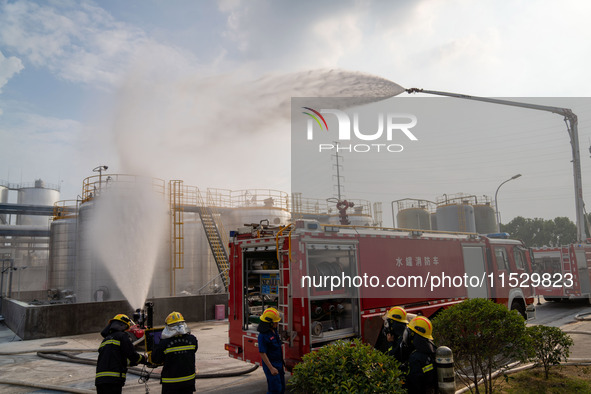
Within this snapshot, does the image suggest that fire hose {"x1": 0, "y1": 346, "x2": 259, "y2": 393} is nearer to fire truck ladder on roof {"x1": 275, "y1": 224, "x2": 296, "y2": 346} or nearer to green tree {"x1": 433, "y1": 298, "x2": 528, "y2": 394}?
fire truck ladder on roof {"x1": 275, "y1": 224, "x2": 296, "y2": 346}

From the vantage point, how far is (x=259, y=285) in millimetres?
8594

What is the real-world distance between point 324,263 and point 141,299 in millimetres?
10660

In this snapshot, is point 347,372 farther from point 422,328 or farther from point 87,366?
point 87,366

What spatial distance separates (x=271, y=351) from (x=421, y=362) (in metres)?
2.49

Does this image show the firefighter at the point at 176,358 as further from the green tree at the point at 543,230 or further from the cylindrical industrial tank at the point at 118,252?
the green tree at the point at 543,230

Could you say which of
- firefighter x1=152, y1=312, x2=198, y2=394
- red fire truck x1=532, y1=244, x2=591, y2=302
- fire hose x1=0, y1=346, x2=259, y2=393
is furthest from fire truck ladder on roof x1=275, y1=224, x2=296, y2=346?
red fire truck x1=532, y1=244, x2=591, y2=302

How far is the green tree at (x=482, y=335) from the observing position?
584 centimetres

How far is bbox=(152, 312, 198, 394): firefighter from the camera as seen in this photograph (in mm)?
5148

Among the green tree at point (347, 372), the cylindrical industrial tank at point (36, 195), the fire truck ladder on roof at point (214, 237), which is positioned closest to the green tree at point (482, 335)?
the green tree at point (347, 372)

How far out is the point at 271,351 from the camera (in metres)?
6.48

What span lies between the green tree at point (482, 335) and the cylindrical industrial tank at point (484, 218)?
99.1ft

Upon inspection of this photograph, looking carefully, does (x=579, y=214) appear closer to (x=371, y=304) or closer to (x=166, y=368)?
(x=371, y=304)

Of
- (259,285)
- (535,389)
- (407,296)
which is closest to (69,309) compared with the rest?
(259,285)

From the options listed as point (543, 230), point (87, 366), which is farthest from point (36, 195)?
point (543, 230)
